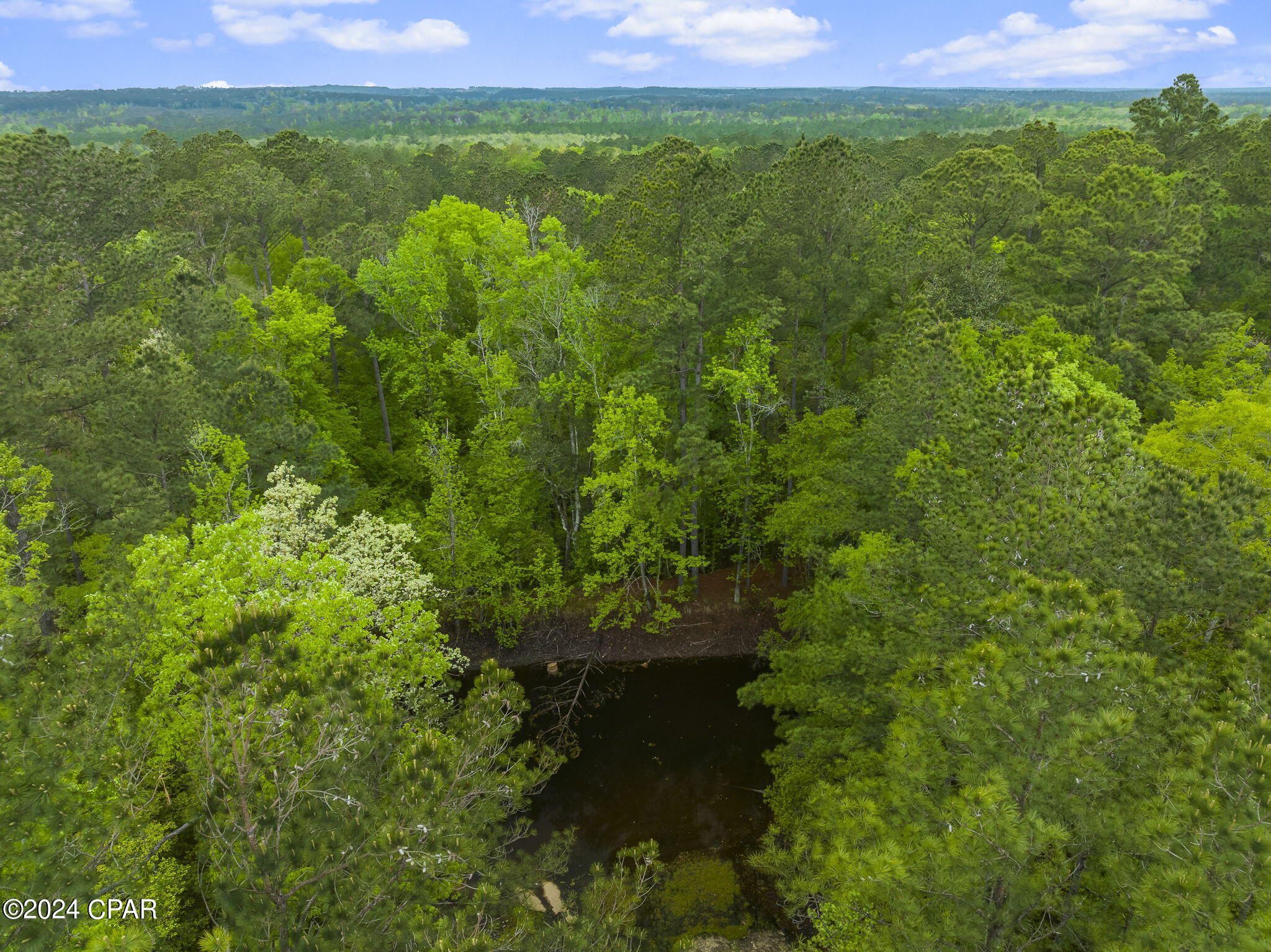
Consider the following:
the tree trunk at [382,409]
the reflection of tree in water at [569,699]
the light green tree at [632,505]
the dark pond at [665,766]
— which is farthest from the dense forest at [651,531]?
the dark pond at [665,766]

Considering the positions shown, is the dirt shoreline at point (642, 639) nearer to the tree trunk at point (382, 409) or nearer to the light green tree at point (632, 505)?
the light green tree at point (632, 505)

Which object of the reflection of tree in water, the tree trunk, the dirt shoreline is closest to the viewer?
the reflection of tree in water

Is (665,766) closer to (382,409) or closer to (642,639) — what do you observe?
(642,639)

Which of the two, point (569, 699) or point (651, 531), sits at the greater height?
point (651, 531)

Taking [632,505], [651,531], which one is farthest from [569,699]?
[632,505]

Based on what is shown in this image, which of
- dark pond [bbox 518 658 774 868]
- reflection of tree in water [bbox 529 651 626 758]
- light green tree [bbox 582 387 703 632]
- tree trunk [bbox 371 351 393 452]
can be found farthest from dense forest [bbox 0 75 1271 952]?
dark pond [bbox 518 658 774 868]

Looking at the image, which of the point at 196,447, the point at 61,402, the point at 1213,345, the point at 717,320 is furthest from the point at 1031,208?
the point at 61,402

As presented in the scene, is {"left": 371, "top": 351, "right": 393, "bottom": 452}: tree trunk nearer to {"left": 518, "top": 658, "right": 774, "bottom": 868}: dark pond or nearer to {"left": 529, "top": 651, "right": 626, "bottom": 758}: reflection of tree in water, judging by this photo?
{"left": 518, "top": 658, "right": 774, "bottom": 868}: dark pond
